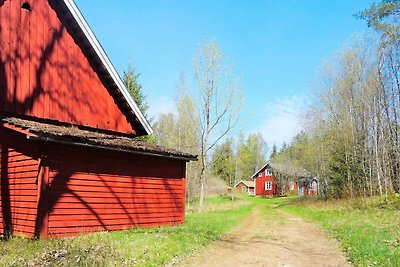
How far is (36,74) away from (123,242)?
24.7ft

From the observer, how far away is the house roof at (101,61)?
617 inches

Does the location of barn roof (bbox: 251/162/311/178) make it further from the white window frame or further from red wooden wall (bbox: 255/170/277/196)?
the white window frame

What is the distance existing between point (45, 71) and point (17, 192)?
15.6 feet

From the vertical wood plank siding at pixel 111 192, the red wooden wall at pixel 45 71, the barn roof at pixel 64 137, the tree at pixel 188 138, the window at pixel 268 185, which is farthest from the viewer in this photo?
the window at pixel 268 185

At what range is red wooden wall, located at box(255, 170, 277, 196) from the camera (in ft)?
269

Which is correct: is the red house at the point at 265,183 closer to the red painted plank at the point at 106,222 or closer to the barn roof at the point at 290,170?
the barn roof at the point at 290,170

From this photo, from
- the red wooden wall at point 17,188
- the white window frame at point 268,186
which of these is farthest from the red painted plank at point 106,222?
the white window frame at point 268,186

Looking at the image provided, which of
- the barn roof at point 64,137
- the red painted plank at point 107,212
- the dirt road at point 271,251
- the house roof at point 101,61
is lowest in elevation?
the dirt road at point 271,251

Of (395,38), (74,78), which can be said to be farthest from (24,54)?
(395,38)

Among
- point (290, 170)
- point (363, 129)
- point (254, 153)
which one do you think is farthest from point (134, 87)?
point (254, 153)

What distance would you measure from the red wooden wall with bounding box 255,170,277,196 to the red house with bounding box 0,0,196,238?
6675 centimetres

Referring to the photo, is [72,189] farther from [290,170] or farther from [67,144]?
[290,170]

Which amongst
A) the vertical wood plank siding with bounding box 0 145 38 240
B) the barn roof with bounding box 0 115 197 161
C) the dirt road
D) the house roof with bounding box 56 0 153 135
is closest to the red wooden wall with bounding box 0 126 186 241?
the vertical wood plank siding with bounding box 0 145 38 240

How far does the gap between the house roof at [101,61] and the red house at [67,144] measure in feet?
0.14
